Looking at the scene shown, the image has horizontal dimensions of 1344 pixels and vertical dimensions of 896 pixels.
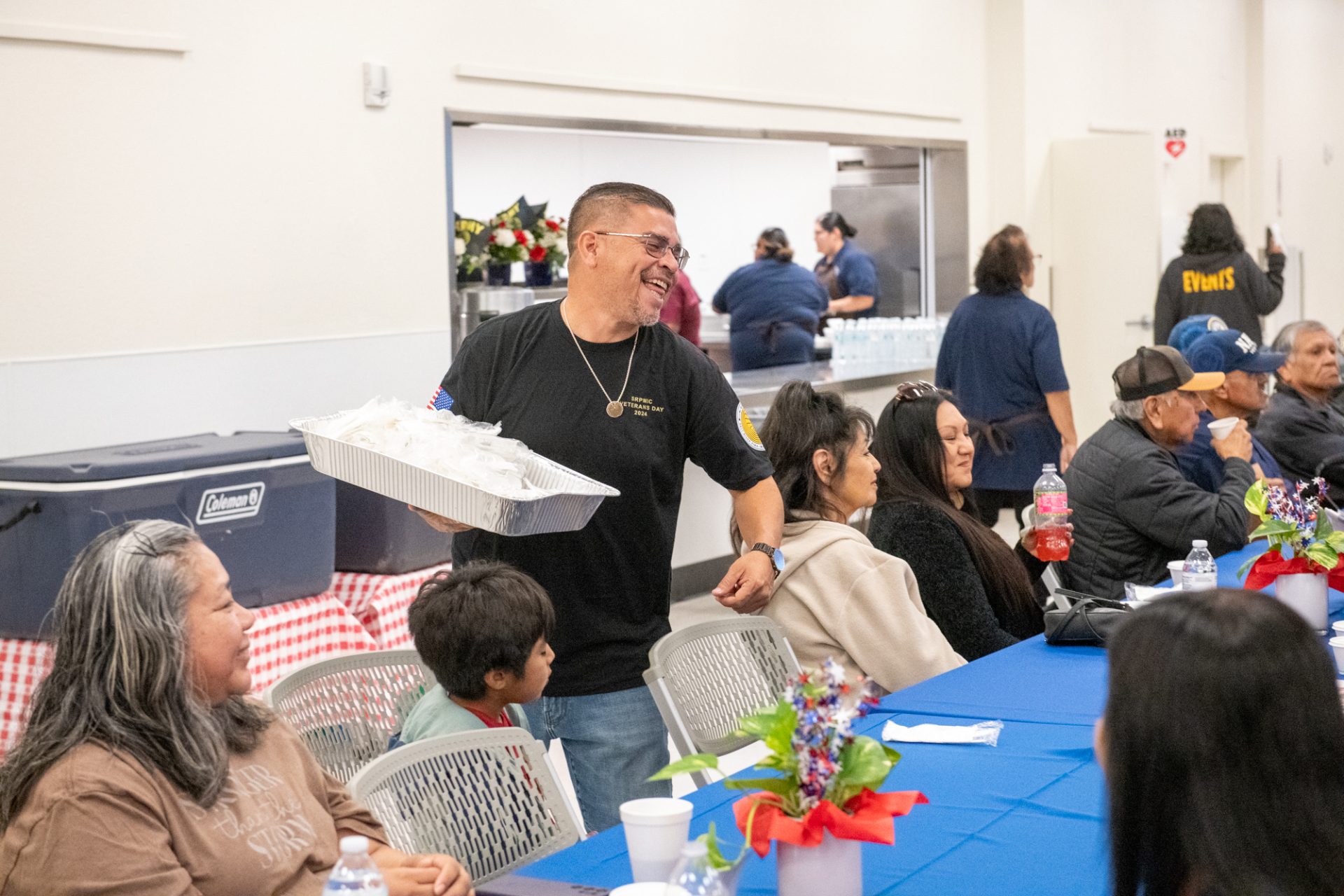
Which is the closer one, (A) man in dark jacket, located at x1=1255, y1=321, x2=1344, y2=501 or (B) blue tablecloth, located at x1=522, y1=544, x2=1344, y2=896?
(B) blue tablecloth, located at x1=522, y1=544, x2=1344, y2=896

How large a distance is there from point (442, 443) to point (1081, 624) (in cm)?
145

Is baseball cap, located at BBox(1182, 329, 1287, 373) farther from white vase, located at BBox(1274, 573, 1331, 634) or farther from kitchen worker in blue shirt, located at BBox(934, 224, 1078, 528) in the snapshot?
white vase, located at BBox(1274, 573, 1331, 634)

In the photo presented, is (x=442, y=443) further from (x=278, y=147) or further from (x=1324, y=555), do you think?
(x=278, y=147)

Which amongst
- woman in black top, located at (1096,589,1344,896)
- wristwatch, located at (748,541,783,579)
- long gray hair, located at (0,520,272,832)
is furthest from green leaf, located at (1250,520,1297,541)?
long gray hair, located at (0,520,272,832)

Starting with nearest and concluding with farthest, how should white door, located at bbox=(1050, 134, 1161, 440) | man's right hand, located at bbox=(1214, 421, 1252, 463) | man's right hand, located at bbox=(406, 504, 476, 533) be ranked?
1. man's right hand, located at bbox=(406, 504, 476, 533)
2. man's right hand, located at bbox=(1214, 421, 1252, 463)
3. white door, located at bbox=(1050, 134, 1161, 440)

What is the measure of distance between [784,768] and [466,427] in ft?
3.91

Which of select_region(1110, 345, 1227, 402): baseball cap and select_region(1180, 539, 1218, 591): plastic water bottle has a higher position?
select_region(1110, 345, 1227, 402): baseball cap

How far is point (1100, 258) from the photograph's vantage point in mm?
8914

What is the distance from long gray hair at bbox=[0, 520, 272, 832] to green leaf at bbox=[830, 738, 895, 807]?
0.75 m

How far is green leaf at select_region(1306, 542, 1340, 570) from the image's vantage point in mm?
3115

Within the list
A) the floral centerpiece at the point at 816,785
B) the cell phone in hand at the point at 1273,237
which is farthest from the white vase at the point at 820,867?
the cell phone in hand at the point at 1273,237

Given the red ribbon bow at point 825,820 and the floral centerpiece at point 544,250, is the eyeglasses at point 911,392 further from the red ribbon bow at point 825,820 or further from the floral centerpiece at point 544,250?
the floral centerpiece at point 544,250

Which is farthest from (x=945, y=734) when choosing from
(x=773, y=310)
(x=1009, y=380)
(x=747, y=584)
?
(x=773, y=310)

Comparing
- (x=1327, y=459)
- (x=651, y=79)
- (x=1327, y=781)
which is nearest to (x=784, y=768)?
(x=1327, y=781)
